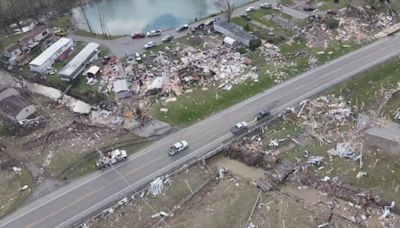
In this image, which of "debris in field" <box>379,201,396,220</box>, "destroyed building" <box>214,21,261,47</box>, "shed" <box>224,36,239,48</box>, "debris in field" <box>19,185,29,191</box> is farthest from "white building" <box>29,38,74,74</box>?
"debris in field" <box>379,201,396,220</box>

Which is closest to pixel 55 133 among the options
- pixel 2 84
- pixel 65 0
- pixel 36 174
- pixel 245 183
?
pixel 36 174

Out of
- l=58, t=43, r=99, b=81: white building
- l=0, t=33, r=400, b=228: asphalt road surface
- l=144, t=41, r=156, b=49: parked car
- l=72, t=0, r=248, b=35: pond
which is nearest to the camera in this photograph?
l=0, t=33, r=400, b=228: asphalt road surface

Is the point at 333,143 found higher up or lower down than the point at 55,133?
lower down

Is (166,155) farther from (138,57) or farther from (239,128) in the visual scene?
(138,57)

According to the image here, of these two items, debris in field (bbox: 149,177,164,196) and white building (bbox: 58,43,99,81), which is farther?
white building (bbox: 58,43,99,81)

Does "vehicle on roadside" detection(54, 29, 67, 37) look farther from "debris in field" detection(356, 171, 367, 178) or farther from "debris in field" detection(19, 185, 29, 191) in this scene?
"debris in field" detection(356, 171, 367, 178)

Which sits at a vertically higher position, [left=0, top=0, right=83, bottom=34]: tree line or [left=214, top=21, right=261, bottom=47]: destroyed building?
[left=0, top=0, right=83, bottom=34]: tree line

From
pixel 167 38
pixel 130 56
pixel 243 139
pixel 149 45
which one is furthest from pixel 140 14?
pixel 243 139

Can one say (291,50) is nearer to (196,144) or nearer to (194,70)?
(194,70)
